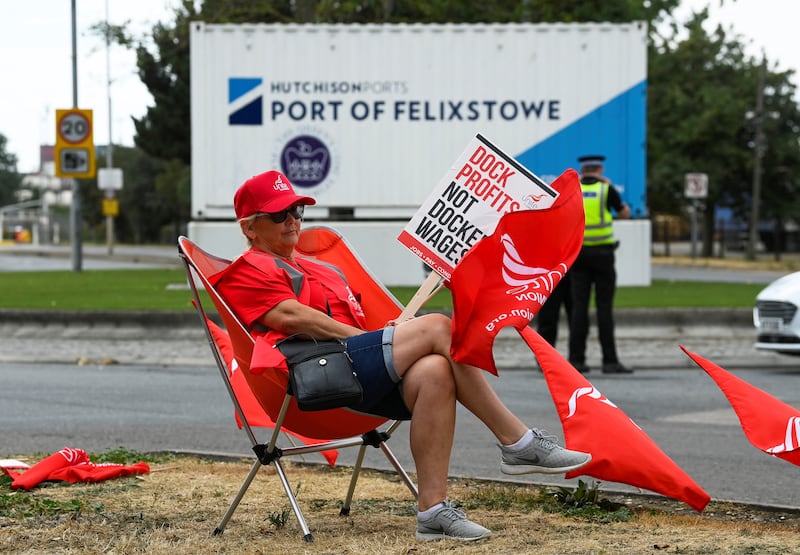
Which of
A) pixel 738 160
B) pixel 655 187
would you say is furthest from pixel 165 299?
pixel 738 160

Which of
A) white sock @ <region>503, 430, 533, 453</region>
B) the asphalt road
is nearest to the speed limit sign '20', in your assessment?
the asphalt road

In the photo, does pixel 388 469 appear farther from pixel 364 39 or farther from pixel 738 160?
pixel 738 160

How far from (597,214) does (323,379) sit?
743cm

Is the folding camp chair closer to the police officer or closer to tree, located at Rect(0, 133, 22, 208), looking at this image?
the police officer

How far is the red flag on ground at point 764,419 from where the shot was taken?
5.11 metres

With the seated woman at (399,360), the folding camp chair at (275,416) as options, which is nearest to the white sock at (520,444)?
the seated woman at (399,360)

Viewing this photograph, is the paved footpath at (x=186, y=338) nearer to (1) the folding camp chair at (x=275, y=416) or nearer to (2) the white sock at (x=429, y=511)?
(1) the folding camp chair at (x=275, y=416)

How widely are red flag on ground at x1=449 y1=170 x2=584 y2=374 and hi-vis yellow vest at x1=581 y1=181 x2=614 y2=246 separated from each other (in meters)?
6.73

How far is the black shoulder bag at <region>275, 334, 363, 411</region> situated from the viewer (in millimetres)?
4676

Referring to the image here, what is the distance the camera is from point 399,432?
28.0 ft

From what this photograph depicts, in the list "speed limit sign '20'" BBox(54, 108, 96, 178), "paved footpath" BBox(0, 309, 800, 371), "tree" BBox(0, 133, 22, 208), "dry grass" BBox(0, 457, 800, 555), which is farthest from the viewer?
"tree" BBox(0, 133, 22, 208)

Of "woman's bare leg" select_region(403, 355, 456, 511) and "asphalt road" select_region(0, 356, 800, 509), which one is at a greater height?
"woman's bare leg" select_region(403, 355, 456, 511)

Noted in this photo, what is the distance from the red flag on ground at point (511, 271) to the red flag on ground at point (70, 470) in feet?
6.86

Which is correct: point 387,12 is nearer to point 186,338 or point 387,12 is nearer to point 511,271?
point 186,338
